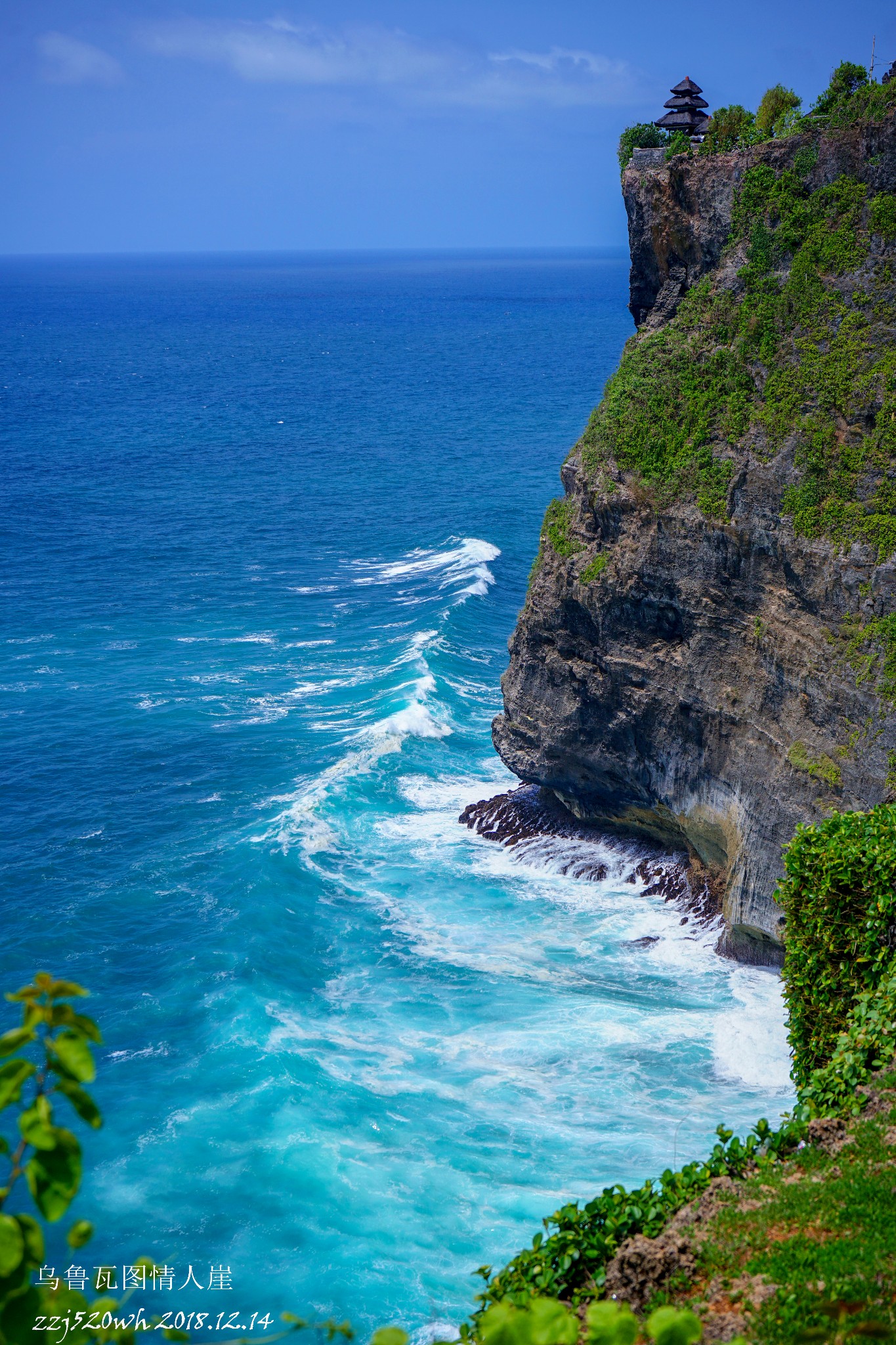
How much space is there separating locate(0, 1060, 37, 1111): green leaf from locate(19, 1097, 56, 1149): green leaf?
0.33 feet

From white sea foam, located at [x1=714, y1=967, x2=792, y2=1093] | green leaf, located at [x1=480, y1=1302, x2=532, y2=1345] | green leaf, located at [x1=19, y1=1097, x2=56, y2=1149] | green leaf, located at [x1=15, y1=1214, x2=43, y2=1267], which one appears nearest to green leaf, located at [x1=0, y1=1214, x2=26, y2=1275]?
green leaf, located at [x1=15, y1=1214, x2=43, y2=1267]

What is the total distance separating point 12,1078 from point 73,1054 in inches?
10.6

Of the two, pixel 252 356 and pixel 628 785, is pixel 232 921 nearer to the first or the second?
pixel 628 785

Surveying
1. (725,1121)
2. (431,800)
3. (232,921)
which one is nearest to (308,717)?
(431,800)

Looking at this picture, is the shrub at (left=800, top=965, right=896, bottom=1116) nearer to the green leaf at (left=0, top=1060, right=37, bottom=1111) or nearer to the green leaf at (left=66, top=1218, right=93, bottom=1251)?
the green leaf at (left=66, top=1218, right=93, bottom=1251)

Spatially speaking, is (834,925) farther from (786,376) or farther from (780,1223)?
(786,376)

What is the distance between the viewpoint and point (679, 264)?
106ft

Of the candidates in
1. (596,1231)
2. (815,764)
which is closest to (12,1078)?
(596,1231)

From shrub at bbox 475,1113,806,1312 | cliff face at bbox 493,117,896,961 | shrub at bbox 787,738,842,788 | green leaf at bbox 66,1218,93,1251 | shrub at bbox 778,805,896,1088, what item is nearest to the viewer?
green leaf at bbox 66,1218,93,1251

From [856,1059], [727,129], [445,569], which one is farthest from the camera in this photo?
[445,569]

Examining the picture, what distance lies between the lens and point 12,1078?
4.83 meters

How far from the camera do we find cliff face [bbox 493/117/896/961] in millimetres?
25844

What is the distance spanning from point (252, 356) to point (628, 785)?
130615 millimetres

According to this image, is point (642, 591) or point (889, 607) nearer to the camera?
point (889, 607)
